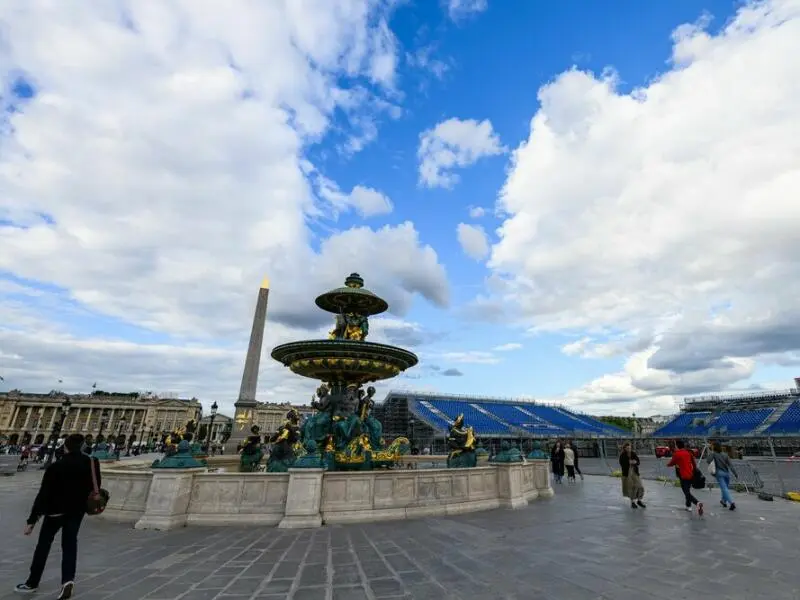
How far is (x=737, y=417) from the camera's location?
184 ft

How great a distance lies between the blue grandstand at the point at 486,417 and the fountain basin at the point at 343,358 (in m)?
30.3

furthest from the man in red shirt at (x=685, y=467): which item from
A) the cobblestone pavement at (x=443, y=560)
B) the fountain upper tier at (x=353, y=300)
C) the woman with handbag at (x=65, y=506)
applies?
the woman with handbag at (x=65, y=506)

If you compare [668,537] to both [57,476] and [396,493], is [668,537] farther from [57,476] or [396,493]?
[57,476]

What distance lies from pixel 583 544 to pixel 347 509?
3920 millimetres

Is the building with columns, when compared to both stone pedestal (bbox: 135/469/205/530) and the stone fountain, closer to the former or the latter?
the stone fountain

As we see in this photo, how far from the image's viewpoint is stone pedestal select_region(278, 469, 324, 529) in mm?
6859

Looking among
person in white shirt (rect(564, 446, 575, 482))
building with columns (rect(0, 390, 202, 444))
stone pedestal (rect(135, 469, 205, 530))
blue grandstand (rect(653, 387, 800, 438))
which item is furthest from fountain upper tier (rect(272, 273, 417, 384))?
building with columns (rect(0, 390, 202, 444))

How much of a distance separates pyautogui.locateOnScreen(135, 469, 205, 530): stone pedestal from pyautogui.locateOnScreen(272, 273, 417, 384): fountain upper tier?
4780 mm

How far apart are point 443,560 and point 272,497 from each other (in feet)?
11.6

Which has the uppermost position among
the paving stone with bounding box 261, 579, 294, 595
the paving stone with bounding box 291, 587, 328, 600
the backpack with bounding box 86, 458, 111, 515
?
the backpack with bounding box 86, 458, 111, 515

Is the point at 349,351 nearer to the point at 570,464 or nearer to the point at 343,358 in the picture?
the point at 343,358

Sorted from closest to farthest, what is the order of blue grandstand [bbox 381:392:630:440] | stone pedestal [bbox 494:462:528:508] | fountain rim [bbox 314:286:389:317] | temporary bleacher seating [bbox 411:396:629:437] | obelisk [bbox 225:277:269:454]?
stone pedestal [bbox 494:462:528:508]
fountain rim [bbox 314:286:389:317]
obelisk [bbox 225:277:269:454]
blue grandstand [bbox 381:392:630:440]
temporary bleacher seating [bbox 411:396:629:437]

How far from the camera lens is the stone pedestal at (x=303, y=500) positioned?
6.86 meters

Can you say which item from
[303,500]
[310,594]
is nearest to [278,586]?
[310,594]
